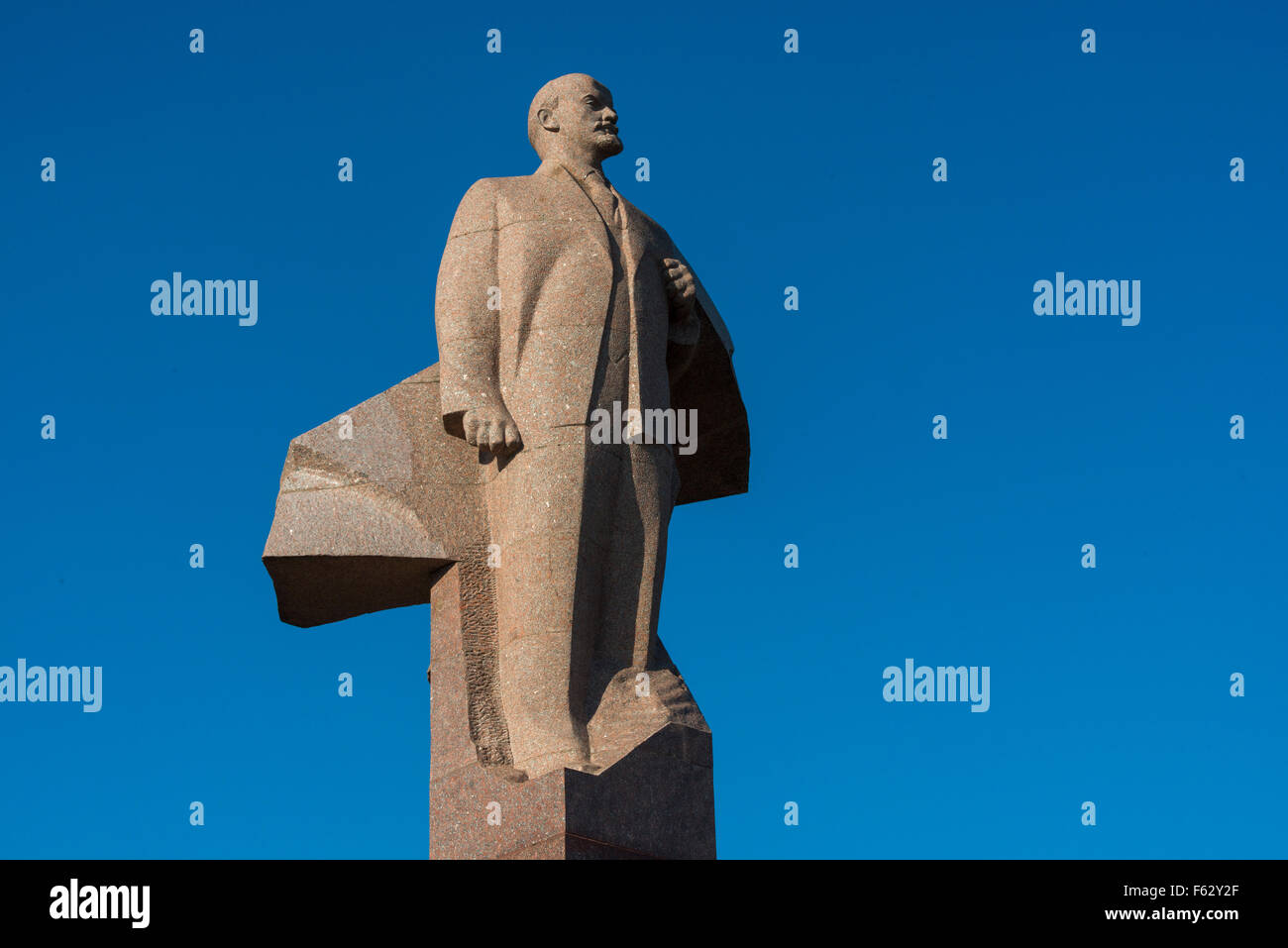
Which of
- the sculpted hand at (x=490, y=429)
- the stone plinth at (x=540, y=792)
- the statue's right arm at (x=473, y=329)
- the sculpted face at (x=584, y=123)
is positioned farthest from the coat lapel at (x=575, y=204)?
the stone plinth at (x=540, y=792)

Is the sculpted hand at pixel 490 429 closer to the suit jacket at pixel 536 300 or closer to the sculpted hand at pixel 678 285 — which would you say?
the suit jacket at pixel 536 300

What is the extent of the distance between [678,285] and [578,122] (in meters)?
1.30

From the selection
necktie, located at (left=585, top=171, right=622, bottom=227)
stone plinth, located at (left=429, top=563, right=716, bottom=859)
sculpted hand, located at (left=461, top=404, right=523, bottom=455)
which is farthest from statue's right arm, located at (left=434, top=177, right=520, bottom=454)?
stone plinth, located at (left=429, top=563, right=716, bottom=859)

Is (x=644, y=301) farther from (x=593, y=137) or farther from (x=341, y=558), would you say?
(x=341, y=558)

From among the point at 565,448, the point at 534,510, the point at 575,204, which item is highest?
the point at 575,204

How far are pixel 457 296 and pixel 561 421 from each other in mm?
1100

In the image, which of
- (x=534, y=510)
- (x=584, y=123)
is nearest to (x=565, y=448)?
(x=534, y=510)

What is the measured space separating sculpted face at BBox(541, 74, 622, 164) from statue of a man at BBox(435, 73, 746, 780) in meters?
0.31

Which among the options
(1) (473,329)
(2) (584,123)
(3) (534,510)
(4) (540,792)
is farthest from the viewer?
(2) (584,123)

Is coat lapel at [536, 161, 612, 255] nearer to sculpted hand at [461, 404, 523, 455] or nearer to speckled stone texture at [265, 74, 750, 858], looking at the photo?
speckled stone texture at [265, 74, 750, 858]

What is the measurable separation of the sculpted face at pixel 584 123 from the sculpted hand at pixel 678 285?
888 millimetres

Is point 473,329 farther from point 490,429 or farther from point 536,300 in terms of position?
point 490,429

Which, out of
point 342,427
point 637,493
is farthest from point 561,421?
point 342,427

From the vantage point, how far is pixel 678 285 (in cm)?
1541
